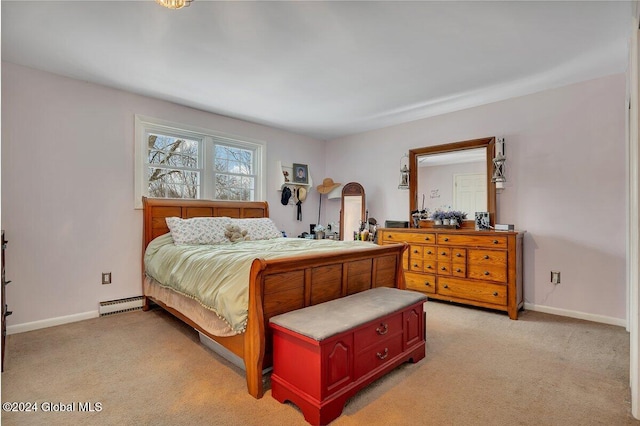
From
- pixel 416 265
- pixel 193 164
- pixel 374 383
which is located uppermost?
pixel 193 164

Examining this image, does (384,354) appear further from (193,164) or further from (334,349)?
(193,164)

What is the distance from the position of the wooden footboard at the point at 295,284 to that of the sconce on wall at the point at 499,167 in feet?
5.71

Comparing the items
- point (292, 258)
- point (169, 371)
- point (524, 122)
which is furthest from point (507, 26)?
point (169, 371)

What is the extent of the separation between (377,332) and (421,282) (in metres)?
2.16

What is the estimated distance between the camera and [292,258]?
218 centimetres

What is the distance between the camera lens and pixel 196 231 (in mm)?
3602

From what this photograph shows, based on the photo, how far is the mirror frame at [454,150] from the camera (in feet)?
13.1

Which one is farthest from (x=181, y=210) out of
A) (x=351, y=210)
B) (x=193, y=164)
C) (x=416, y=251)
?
(x=416, y=251)

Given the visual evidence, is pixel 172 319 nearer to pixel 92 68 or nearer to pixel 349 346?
pixel 349 346

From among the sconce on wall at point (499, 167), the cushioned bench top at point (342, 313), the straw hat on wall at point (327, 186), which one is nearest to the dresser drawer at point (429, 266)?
the sconce on wall at point (499, 167)

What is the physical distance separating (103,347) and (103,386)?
691 mm

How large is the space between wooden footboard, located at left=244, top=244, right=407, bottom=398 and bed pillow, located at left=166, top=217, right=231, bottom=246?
1658 millimetres

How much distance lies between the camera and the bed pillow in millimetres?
3524

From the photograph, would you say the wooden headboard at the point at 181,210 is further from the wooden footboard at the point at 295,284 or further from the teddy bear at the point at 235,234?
the wooden footboard at the point at 295,284
